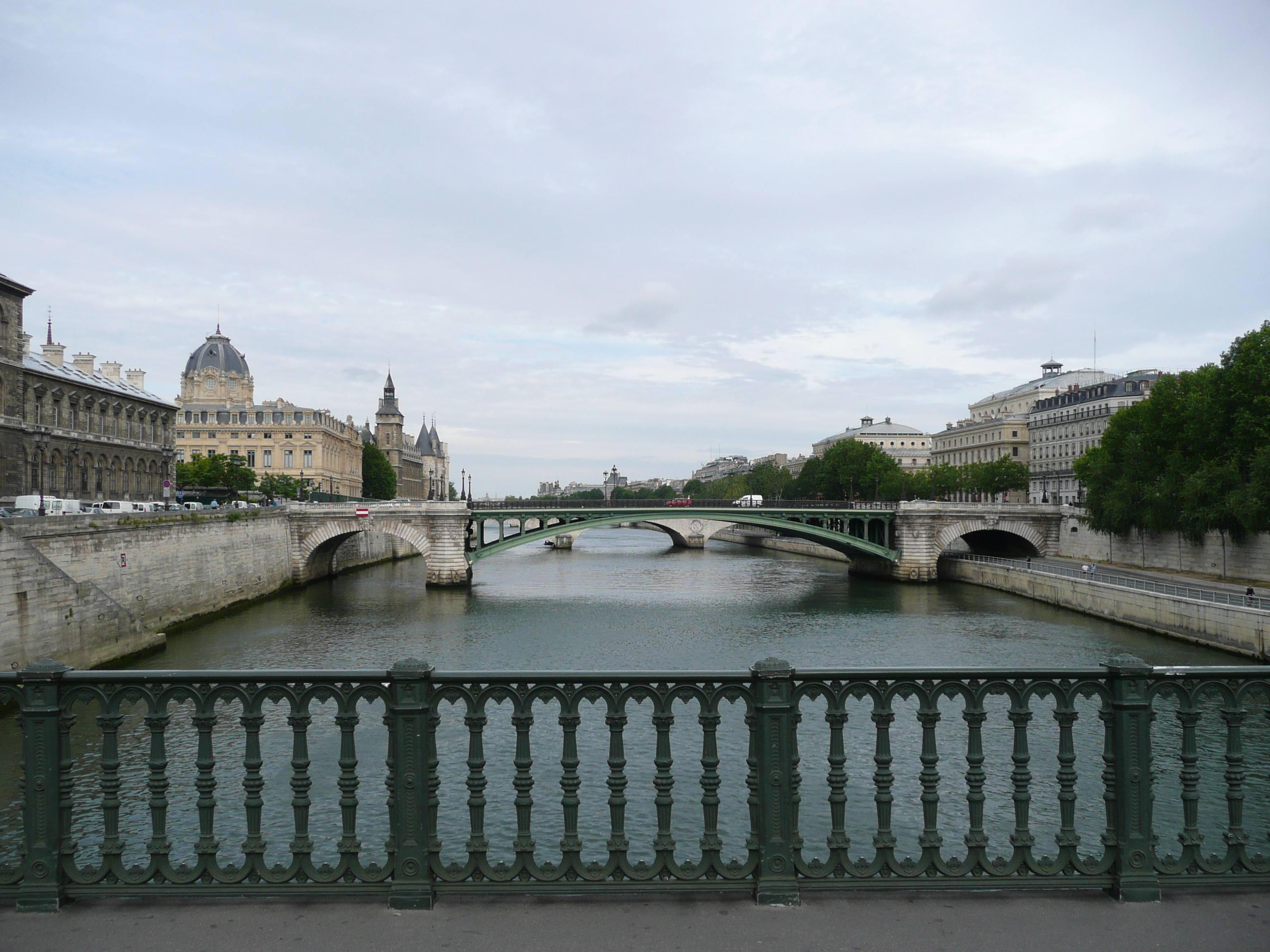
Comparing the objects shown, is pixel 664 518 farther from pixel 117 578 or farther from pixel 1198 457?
pixel 117 578

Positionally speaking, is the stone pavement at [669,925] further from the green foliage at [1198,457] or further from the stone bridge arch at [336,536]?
the stone bridge arch at [336,536]

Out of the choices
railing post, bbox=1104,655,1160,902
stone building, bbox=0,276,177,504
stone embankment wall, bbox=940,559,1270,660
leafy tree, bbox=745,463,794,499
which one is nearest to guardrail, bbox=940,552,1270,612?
stone embankment wall, bbox=940,559,1270,660

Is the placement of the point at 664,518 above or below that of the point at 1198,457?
below

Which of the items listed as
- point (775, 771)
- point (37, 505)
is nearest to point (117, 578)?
point (37, 505)

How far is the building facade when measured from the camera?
73.8 metres

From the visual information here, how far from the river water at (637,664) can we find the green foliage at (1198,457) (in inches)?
264

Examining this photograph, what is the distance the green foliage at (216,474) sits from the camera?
2702 inches

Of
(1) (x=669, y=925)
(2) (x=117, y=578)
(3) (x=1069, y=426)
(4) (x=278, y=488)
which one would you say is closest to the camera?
(1) (x=669, y=925)

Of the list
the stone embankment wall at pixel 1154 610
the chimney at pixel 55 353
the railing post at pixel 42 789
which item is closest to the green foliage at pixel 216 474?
the chimney at pixel 55 353

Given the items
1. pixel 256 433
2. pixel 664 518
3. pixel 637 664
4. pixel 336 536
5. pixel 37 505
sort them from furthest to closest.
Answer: pixel 256 433 → pixel 664 518 → pixel 336 536 → pixel 37 505 → pixel 637 664

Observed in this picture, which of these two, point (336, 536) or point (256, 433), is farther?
point (256, 433)

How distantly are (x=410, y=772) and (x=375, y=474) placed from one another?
111 metres

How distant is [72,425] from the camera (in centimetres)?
4159

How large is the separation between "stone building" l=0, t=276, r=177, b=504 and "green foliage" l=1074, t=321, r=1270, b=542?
4362 centimetres
